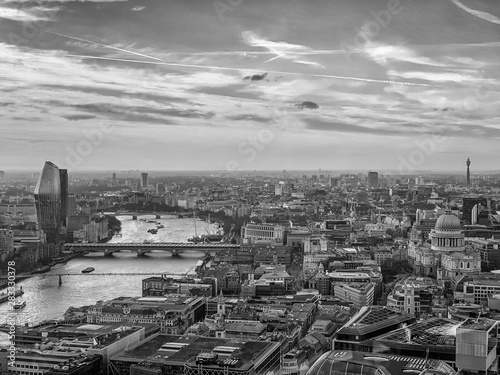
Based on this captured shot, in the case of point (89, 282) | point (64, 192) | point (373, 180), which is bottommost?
point (89, 282)

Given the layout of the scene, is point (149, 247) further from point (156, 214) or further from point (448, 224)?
point (156, 214)

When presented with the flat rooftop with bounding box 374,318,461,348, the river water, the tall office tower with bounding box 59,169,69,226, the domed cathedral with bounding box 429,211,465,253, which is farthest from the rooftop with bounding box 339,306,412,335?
the tall office tower with bounding box 59,169,69,226

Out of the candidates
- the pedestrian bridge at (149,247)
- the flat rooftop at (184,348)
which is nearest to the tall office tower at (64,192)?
the pedestrian bridge at (149,247)

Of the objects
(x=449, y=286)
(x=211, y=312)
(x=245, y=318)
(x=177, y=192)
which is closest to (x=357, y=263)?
(x=449, y=286)

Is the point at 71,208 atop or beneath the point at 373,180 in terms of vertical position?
beneath

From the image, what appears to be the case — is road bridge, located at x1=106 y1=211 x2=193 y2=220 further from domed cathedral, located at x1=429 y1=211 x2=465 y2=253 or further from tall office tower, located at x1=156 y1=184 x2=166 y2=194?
domed cathedral, located at x1=429 y1=211 x2=465 y2=253

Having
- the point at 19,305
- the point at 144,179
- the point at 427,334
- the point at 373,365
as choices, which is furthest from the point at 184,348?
the point at 144,179

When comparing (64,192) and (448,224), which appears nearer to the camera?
(448,224)

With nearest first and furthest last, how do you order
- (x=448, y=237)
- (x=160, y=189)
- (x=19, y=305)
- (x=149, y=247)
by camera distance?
1. (x=19, y=305)
2. (x=448, y=237)
3. (x=149, y=247)
4. (x=160, y=189)
